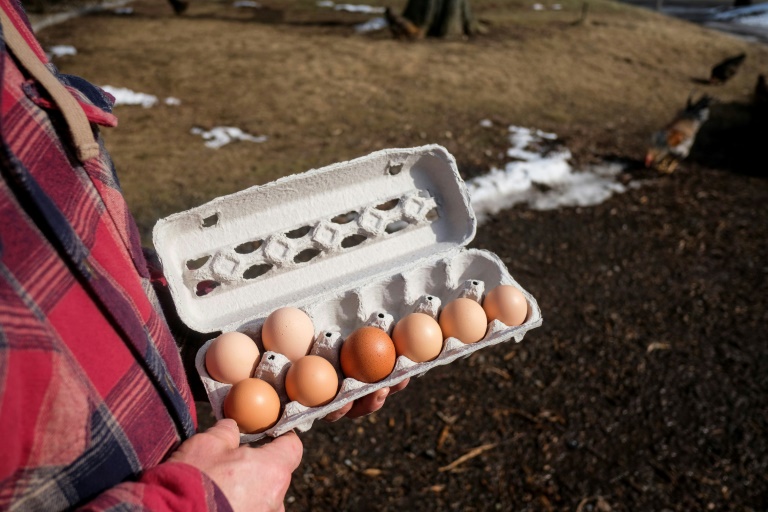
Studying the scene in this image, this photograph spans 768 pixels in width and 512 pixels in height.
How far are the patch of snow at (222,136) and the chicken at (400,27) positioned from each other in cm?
508

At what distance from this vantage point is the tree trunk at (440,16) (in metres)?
10.3

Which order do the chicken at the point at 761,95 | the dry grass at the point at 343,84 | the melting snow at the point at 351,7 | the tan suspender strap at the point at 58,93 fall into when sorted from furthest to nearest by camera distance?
the melting snow at the point at 351,7 → the chicken at the point at 761,95 → the dry grass at the point at 343,84 → the tan suspender strap at the point at 58,93

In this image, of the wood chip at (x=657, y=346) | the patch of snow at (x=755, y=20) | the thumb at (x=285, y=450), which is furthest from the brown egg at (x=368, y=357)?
the patch of snow at (x=755, y=20)

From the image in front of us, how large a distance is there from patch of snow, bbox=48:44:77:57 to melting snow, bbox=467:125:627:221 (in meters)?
6.75

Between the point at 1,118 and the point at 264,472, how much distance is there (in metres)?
0.86

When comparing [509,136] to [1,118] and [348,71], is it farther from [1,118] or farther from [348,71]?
[1,118]

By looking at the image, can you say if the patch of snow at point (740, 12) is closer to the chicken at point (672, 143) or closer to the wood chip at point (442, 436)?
the chicken at point (672, 143)

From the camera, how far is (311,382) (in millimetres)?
1694

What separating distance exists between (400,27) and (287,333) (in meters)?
9.33

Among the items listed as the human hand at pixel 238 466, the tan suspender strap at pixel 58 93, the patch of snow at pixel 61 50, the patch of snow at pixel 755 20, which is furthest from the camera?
the patch of snow at pixel 755 20

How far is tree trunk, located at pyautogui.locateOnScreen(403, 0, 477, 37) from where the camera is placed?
1030 cm

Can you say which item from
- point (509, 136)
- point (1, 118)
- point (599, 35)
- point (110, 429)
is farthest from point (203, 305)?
point (599, 35)

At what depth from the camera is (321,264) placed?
2111 millimetres

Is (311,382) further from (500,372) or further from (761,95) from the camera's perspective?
(761,95)
